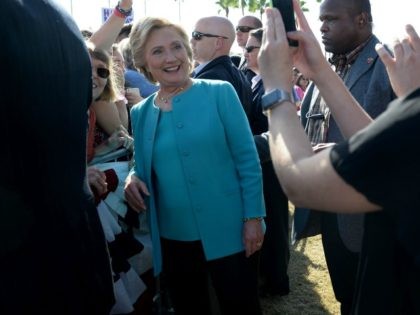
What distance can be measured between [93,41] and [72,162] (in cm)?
159

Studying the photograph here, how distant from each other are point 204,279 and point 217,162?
67cm

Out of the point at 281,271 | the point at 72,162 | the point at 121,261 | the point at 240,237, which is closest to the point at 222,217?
the point at 240,237

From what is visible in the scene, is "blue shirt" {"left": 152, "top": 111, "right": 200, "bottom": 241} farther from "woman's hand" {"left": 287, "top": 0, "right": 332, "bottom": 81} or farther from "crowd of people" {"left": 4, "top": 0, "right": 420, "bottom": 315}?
"woman's hand" {"left": 287, "top": 0, "right": 332, "bottom": 81}

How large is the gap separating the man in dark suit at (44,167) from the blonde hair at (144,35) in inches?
41.4

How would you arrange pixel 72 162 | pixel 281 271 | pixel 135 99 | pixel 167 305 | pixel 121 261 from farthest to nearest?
pixel 281 271 < pixel 135 99 < pixel 167 305 < pixel 121 261 < pixel 72 162

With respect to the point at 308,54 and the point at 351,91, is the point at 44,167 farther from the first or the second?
the point at 351,91

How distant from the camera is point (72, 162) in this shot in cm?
135

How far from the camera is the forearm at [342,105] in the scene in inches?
58.5

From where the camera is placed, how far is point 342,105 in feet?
4.94

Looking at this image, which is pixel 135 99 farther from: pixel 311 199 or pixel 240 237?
pixel 311 199

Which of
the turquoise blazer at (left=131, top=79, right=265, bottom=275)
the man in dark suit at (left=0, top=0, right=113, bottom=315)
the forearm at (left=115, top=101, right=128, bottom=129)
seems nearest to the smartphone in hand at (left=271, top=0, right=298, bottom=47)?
the man in dark suit at (left=0, top=0, right=113, bottom=315)

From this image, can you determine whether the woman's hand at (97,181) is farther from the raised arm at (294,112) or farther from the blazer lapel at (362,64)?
the blazer lapel at (362,64)

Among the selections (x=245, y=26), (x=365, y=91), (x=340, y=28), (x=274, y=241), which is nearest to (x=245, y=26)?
(x=245, y=26)

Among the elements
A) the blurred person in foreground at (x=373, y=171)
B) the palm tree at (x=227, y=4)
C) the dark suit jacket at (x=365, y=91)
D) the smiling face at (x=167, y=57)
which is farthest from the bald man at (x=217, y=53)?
the palm tree at (x=227, y=4)
